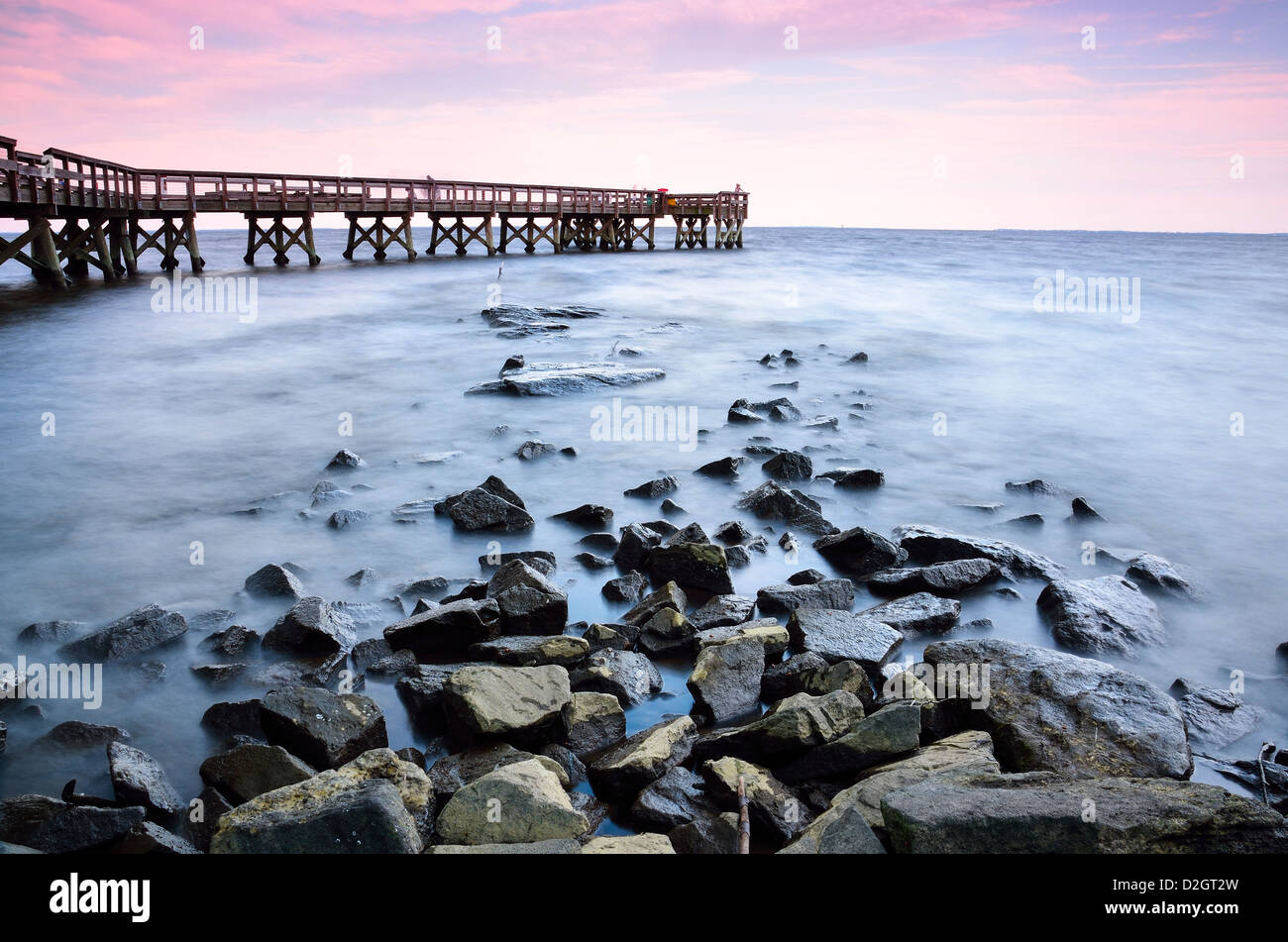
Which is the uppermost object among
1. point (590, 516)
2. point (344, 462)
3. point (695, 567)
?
point (344, 462)

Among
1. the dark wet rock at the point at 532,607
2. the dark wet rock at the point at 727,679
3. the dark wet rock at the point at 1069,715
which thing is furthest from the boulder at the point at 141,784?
the dark wet rock at the point at 1069,715

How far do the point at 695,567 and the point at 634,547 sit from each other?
52cm

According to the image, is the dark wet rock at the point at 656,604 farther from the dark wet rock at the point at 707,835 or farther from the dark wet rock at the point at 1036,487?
the dark wet rock at the point at 1036,487

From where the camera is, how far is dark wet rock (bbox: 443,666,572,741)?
153 inches

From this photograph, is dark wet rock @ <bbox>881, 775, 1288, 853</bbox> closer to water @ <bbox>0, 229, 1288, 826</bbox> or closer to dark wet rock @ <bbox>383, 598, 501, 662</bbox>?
water @ <bbox>0, 229, 1288, 826</bbox>

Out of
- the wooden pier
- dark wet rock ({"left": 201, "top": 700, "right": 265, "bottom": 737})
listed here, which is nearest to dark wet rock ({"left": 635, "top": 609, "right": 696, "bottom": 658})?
dark wet rock ({"left": 201, "top": 700, "right": 265, "bottom": 737})

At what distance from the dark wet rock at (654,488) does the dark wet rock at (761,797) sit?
3.84 meters

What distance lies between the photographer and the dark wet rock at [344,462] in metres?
8.34

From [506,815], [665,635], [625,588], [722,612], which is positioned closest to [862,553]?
[722,612]

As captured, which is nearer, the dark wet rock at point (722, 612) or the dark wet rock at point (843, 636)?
the dark wet rock at point (843, 636)

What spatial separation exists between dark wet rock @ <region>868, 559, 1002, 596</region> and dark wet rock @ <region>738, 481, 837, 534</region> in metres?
0.90

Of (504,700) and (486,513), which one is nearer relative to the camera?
(504,700)

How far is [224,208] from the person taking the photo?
2695 centimetres

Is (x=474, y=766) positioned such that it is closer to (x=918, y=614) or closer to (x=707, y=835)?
(x=707, y=835)
